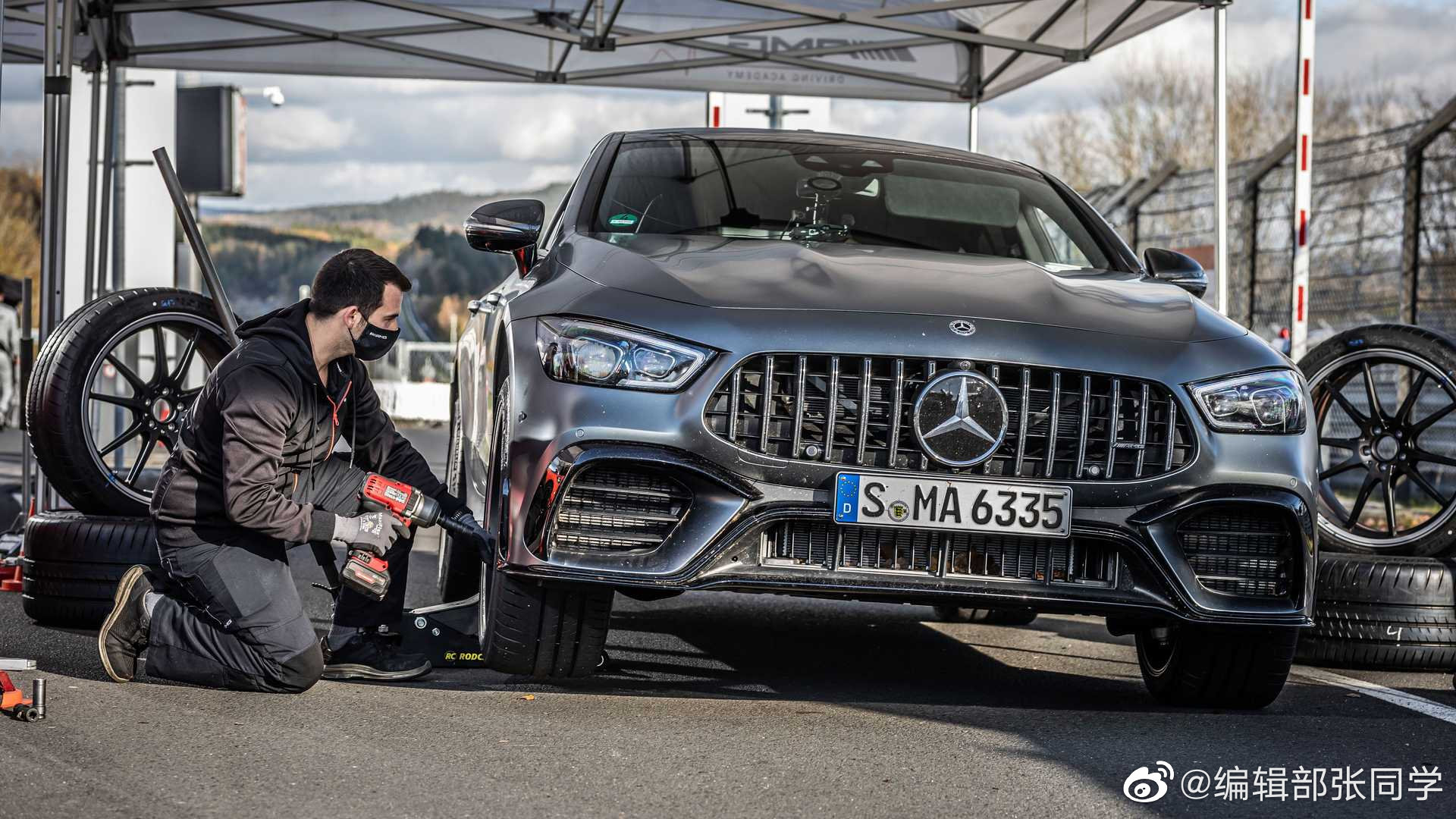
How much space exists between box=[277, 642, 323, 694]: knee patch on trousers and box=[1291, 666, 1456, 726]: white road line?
305 centimetres

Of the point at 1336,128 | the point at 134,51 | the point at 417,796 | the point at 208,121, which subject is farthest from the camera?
the point at 1336,128

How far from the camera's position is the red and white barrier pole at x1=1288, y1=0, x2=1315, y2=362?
8.27 metres

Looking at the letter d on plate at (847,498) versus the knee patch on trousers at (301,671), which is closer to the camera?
the letter d on plate at (847,498)

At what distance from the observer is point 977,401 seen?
397 centimetres

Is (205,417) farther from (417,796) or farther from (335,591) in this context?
(417,796)

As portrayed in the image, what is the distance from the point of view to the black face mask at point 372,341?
4.76 meters

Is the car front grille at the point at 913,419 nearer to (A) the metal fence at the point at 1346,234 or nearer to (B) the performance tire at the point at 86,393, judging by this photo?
(B) the performance tire at the point at 86,393

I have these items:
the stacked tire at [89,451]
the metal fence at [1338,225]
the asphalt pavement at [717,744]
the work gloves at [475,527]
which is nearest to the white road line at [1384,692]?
the asphalt pavement at [717,744]

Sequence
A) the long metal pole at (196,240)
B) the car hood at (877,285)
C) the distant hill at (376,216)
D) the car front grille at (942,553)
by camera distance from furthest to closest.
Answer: the distant hill at (376,216) < the long metal pole at (196,240) < the car hood at (877,285) < the car front grille at (942,553)

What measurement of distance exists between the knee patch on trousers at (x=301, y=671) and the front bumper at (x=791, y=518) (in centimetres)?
82

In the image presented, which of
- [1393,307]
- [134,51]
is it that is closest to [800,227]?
[134,51]

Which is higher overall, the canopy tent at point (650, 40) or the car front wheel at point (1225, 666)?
the canopy tent at point (650, 40)

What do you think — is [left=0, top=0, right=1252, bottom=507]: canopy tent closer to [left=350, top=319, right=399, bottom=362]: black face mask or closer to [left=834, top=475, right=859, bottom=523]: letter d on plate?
[left=350, top=319, right=399, bottom=362]: black face mask

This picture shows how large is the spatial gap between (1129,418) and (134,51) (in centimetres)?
732
